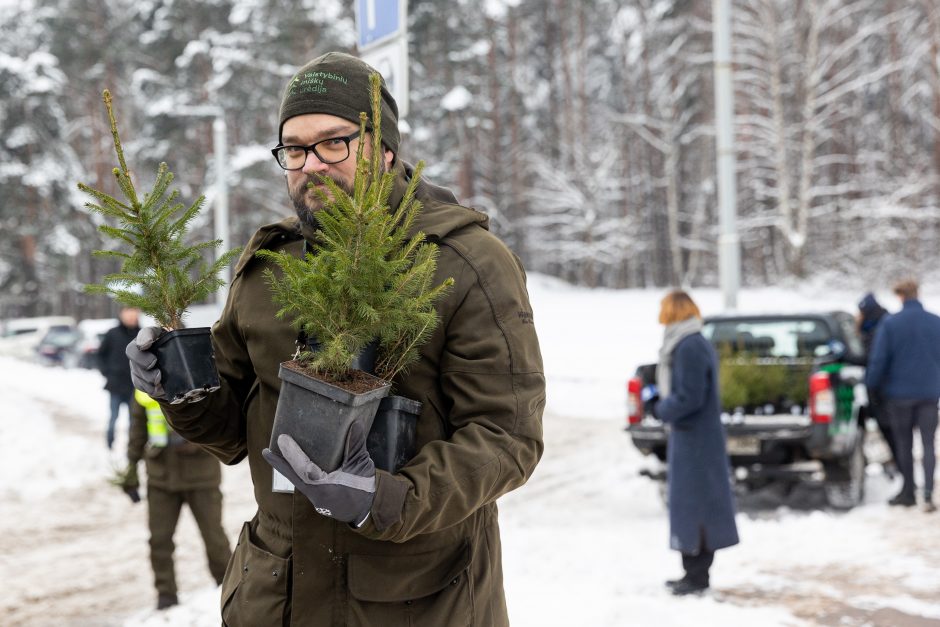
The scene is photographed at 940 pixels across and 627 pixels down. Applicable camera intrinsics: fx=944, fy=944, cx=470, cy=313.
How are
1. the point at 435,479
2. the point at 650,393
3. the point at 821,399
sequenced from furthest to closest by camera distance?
the point at 650,393, the point at 821,399, the point at 435,479

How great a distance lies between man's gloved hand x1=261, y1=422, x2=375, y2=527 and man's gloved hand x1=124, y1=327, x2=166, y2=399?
53 cm

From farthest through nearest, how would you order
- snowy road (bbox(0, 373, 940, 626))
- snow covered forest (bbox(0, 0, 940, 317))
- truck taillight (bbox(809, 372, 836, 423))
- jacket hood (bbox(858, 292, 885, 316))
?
1. snow covered forest (bbox(0, 0, 940, 317))
2. jacket hood (bbox(858, 292, 885, 316))
3. truck taillight (bbox(809, 372, 836, 423))
4. snowy road (bbox(0, 373, 940, 626))

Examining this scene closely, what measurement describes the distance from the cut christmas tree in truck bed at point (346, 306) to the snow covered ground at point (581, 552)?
371 cm

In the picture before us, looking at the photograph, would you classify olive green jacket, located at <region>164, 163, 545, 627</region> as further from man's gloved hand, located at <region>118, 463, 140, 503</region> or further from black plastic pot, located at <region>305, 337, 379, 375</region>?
man's gloved hand, located at <region>118, 463, 140, 503</region>

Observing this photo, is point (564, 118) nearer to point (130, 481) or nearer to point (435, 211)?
point (130, 481)

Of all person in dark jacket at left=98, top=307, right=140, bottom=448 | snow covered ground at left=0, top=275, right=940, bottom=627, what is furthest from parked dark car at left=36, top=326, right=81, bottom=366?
person in dark jacket at left=98, top=307, right=140, bottom=448

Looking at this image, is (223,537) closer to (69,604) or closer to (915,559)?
(69,604)

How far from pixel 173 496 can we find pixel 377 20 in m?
3.25

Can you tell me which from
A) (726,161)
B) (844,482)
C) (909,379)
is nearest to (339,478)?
(844,482)

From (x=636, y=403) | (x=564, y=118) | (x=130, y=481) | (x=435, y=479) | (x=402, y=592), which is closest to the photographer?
(x=435, y=479)

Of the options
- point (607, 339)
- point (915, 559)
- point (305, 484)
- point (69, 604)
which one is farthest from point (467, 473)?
point (607, 339)

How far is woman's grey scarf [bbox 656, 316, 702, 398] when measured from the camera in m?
6.14

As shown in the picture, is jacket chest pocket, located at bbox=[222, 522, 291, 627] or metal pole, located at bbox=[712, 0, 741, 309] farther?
metal pole, located at bbox=[712, 0, 741, 309]

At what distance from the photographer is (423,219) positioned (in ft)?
7.40
